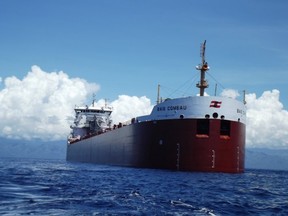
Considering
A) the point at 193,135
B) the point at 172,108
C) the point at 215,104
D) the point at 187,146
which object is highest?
the point at 215,104

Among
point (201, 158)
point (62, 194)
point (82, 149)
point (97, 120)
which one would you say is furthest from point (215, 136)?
point (97, 120)

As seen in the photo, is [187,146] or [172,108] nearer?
[187,146]

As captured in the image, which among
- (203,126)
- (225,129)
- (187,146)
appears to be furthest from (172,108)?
(225,129)

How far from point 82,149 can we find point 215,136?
4518cm

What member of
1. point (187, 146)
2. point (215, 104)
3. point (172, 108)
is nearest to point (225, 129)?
point (215, 104)

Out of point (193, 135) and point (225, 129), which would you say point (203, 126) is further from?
point (225, 129)

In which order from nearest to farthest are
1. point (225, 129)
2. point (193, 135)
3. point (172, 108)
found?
point (193, 135)
point (225, 129)
point (172, 108)

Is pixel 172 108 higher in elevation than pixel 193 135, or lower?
higher

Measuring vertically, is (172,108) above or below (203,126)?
above

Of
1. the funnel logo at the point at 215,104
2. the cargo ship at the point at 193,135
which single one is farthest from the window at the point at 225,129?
the funnel logo at the point at 215,104

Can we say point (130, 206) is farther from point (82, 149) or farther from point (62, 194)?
point (82, 149)

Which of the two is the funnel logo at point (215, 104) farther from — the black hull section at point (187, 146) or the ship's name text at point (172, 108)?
the ship's name text at point (172, 108)

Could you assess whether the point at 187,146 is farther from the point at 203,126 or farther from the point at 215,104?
the point at 215,104

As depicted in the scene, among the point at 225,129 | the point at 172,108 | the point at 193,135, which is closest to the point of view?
the point at 193,135
